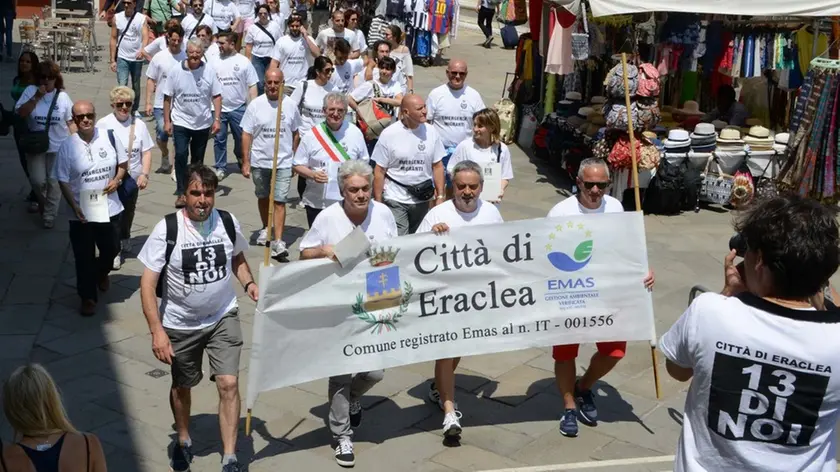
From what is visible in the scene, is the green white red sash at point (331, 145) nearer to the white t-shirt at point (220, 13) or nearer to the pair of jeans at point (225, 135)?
the pair of jeans at point (225, 135)

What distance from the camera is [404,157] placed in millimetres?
8961

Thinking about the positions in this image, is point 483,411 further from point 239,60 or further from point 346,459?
point 239,60

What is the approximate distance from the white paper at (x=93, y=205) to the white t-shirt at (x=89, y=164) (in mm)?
32

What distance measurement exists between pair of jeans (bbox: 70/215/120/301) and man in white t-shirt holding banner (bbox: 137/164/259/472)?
2904 mm

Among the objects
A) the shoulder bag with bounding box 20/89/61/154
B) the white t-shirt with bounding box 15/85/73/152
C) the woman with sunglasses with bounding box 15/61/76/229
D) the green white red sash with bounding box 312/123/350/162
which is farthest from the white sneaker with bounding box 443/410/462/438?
the shoulder bag with bounding box 20/89/61/154

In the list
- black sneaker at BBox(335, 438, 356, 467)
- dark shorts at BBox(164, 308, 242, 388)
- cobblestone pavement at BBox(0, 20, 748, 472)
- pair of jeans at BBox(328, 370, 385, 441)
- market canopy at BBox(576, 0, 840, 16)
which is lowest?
cobblestone pavement at BBox(0, 20, 748, 472)

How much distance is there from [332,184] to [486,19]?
1588 centimetres

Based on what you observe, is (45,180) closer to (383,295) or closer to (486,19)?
(383,295)

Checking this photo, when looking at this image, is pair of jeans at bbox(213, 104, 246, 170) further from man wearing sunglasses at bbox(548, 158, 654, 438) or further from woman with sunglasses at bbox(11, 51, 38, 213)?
man wearing sunglasses at bbox(548, 158, 654, 438)

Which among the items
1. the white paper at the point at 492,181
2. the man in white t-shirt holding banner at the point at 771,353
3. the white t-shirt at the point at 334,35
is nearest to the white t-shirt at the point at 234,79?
the white t-shirt at the point at 334,35

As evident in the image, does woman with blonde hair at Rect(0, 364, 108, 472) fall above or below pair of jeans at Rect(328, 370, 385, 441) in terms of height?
above

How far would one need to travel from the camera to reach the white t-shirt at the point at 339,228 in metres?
6.62

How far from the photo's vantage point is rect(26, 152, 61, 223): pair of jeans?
11.1 meters

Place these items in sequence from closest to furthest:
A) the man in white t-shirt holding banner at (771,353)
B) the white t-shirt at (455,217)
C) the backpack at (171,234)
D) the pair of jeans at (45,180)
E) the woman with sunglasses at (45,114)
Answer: the man in white t-shirt holding banner at (771,353) → the backpack at (171,234) → the white t-shirt at (455,217) → the woman with sunglasses at (45,114) → the pair of jeans at (45,180)
